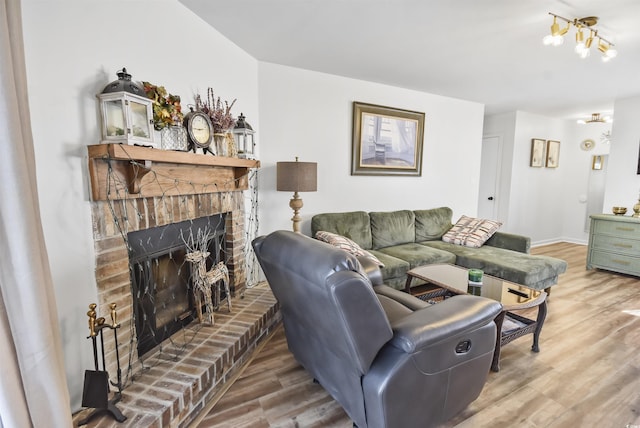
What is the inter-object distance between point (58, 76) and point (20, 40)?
0.33 metres

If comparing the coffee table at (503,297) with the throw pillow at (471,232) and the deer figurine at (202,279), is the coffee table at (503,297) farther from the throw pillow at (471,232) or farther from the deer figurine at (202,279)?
the deer figurine at (202,279)

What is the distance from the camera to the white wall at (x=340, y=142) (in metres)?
3.16

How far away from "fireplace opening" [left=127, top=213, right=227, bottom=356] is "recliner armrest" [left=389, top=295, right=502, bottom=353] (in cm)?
138

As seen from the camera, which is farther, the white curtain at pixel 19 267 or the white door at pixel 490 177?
the white door at pixel 490 177

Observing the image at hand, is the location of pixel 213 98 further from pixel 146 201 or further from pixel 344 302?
pixel 344 302

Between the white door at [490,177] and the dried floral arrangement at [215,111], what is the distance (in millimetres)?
4827

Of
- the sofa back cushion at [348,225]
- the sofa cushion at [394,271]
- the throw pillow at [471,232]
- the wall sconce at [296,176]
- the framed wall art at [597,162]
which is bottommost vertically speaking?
the sofa cushion at [394,271]

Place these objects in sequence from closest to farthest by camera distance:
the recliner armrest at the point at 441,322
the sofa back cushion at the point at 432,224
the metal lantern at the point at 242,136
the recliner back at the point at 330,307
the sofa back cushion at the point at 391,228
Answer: the recliner back at the point at 330,307
the recliner armrest at the point at 441,322
the metal lantern at the point at 242,136
the sofa back cushion at the point at 391,228
the sofa back cushion at the point at 432,224

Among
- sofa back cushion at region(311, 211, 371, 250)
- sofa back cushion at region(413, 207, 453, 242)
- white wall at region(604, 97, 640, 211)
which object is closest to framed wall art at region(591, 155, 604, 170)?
white wall at region(604, 97, 640, 211)

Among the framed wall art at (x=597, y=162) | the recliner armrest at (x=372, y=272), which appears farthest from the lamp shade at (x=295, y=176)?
the framed wall art at (x=597, y=162)

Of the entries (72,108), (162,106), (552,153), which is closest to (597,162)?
(552,153)

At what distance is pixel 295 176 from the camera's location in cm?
284

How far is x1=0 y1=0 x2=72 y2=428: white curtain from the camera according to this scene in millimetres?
885

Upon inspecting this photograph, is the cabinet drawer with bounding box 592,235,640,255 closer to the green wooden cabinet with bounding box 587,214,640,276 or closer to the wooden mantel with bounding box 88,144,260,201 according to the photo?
the green wooden cabinet with bounding box 587,214,640,276
